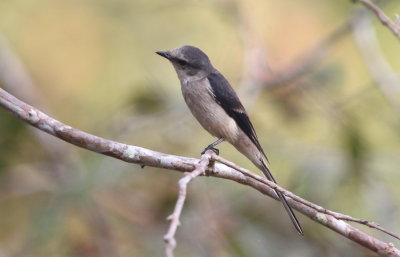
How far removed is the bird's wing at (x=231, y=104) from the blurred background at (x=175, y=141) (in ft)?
2.88

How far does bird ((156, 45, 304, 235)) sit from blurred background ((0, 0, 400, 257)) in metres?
0.81

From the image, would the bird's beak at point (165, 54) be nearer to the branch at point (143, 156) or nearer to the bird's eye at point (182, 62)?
the bird's eye at point (182, 62)

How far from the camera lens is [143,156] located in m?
3.55

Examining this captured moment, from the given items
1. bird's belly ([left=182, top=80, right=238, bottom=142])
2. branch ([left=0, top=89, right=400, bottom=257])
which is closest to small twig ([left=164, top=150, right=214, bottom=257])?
→ branch ([left=0, top=89, right=400, bottom=257])

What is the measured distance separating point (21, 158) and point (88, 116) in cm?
151

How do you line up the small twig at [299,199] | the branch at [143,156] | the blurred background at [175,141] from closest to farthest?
the small twig at [299,199]
the branch at [143,156]
the blurred background at [175,141]

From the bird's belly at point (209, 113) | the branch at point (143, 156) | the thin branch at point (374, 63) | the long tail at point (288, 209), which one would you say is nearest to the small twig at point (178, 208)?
the branch at point (143, 156)

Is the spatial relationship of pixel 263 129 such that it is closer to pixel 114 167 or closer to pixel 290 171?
pixel 290 171

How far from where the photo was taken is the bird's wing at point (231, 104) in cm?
500

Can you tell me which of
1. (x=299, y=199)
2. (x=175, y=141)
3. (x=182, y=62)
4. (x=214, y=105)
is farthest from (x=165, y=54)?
(x=299, y=199)

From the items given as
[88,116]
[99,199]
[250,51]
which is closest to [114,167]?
[99,199]

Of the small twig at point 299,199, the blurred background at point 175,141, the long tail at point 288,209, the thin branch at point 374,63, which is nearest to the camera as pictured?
the small twig at point 299,199

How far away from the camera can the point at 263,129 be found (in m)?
6.99

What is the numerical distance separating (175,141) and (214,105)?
62.0 inches
